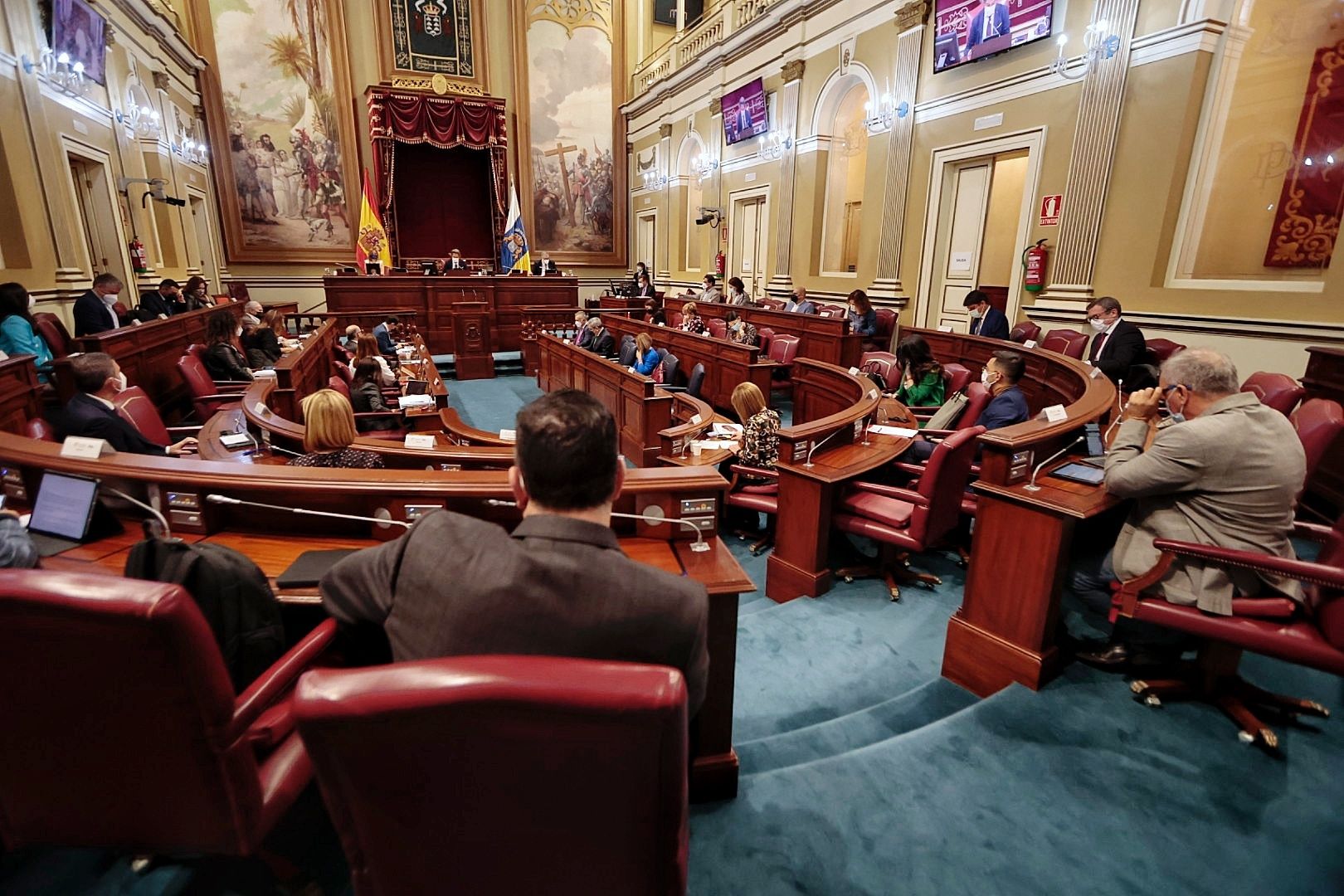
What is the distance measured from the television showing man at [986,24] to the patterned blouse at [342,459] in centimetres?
777

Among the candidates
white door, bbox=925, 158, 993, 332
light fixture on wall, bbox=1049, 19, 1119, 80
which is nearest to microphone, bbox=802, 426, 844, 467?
light fixture on wall, bbox=1049, 19, 1119, 80

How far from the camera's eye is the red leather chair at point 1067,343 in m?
6.14

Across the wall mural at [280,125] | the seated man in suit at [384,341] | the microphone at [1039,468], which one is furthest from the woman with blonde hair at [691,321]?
the wall mural at [280,125]

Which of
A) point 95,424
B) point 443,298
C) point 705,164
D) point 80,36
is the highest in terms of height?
point 80,36

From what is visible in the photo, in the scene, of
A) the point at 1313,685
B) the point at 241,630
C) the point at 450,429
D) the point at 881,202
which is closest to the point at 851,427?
the point at 1313,685

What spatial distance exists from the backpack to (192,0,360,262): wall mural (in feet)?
49.4

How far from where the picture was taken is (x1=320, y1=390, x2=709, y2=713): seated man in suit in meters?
0.98

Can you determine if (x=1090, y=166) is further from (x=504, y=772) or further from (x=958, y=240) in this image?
(x=504, y=772)

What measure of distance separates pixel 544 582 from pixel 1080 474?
2390 millimetres

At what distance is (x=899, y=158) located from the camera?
8.66 meters

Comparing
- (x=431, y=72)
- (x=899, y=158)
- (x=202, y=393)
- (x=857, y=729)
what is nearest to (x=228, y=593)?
(x=857, y=729)

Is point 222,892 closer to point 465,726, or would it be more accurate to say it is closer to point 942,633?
point 465,726

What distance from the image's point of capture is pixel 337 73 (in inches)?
533

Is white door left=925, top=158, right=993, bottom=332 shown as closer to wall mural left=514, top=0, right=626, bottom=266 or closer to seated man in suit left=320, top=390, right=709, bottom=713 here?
seated man in suit left=320, top=390, right=709, bottom=713
